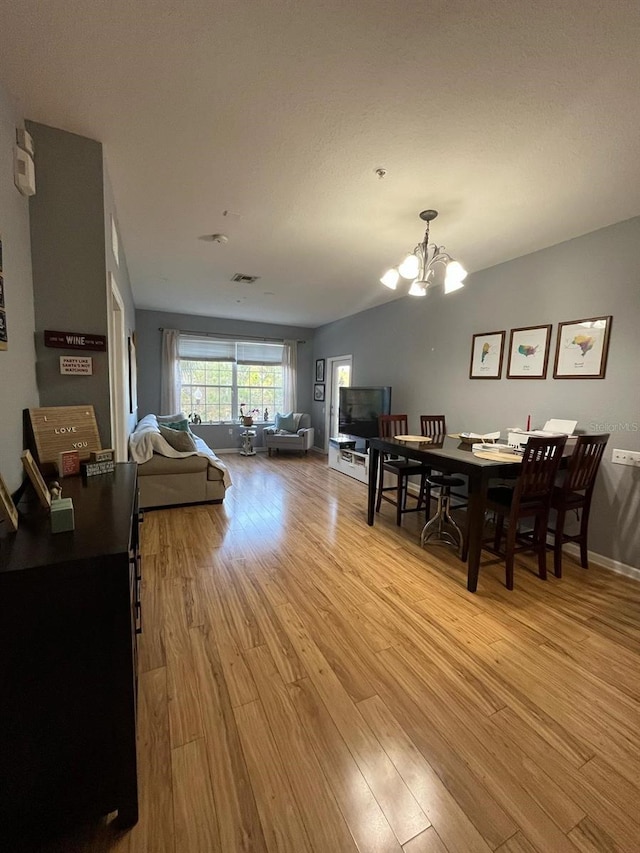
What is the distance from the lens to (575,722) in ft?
4.64

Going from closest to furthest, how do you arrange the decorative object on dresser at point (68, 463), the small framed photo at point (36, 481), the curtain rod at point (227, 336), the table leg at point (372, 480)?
1. the small framed photo at point (36, 481)
2. the decorative object on dresser at point (68, 463)
3. the table leg at point (372, 480)
4. the curtain rod at point (227, 336)

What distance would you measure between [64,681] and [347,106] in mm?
2336

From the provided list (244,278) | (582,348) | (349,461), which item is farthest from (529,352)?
(244,278)

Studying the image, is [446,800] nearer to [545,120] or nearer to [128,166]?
[545,120]

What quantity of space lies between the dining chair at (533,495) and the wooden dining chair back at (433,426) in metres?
1.35

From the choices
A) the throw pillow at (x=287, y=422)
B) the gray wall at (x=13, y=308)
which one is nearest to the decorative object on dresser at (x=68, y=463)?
the gray wall at (x=13, y=308)

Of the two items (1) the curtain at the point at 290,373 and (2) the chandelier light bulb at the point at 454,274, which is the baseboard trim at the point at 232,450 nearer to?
(1) the curtain at the point at 290,373

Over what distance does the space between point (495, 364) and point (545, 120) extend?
2173mm

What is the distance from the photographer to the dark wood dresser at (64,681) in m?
0.85

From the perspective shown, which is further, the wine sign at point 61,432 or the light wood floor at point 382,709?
the wine sign at point 61,432

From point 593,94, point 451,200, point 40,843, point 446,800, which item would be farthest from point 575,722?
point 451,200

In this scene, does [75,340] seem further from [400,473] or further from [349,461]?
[349,461]

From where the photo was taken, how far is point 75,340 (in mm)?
1852

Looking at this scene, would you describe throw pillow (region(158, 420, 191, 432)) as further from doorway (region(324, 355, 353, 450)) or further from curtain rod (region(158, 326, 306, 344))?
doorway (region(324, 355, 353, 450))
